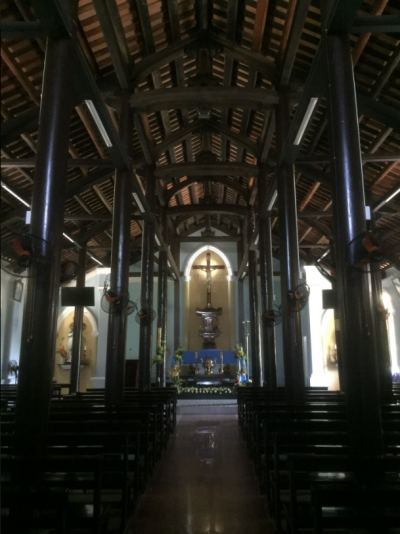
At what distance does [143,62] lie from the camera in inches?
349

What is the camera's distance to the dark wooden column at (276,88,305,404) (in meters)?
7.31

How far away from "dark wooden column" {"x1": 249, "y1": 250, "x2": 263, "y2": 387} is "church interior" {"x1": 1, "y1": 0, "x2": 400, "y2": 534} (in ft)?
0.24

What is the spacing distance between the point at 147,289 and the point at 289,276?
487cm

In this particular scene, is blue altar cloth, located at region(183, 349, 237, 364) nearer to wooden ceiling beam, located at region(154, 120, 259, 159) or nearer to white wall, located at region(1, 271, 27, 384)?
white wall, located at region(1, 271, 27, 384)

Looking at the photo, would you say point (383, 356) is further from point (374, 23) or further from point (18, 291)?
point (18, 291)

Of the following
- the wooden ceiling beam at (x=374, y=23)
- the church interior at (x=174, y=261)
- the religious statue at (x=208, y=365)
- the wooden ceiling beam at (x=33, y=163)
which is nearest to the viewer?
the church interior at (x=174, y=261)

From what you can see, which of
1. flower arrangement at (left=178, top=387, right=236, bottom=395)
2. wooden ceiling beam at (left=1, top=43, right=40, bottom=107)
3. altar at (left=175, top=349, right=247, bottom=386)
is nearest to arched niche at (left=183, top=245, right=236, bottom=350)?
altar at (left=175, top=349, right=247, bottom=386)

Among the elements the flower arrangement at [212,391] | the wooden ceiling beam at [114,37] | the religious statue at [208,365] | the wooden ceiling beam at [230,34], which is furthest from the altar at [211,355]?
the wooden ceiling beam at [114,37]

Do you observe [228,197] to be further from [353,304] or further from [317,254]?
[353,304]

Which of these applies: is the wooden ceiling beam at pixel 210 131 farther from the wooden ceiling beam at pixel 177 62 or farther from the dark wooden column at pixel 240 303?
the dark wooden column at pixel 240 303

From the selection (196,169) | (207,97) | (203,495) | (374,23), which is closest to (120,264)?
(207,97)

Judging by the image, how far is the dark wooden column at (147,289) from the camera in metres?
10.7

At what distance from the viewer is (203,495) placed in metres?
4.58

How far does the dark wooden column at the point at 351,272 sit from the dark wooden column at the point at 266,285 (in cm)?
644
